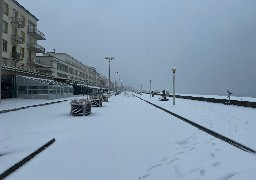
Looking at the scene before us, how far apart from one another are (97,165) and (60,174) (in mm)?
A: 962

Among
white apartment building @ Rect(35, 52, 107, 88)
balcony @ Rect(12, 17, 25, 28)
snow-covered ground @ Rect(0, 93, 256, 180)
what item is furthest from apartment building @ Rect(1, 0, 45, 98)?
snow-covered ground @ Rect(0, 93, 256, 180)

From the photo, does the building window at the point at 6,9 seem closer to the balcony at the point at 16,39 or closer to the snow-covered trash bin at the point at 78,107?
the balcony at the point at 16,39

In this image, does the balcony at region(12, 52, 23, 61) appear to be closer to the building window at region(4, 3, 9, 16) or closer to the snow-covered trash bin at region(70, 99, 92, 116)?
the building window at region(4, 3, 9, 16)

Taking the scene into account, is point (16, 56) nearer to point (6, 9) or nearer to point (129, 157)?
point (6, 9)

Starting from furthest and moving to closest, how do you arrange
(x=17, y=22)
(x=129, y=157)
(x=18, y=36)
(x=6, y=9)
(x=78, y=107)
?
(x=18, y=36) < (x=17, y=22) < (x=6, y=9) < (x=78, y=107) < (x=129, y=157)

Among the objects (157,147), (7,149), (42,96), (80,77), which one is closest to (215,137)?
(157,147)

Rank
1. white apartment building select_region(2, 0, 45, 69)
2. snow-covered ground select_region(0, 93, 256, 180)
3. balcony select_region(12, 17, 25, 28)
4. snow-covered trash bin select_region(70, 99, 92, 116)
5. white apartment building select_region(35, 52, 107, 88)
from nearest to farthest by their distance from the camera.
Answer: snow-covered ground select_region(0, 93, 256, 180), snow-covered trash bin select_region(70, 99, 92, 116), white apartment building select_region(2, 0, 45, 69), balcony select_region(12, 17, 25, 28), white apartment building select_region(35, 52, 107, 88)

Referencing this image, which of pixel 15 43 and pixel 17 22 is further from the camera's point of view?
pixel 15 43

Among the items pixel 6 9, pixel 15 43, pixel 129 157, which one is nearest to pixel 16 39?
pixel 15 43

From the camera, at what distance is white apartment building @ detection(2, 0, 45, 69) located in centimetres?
4350

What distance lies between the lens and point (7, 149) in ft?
26.6

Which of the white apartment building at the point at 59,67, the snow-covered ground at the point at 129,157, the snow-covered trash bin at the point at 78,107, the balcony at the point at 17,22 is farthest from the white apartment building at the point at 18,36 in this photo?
the snow-covered ground at the point at 129,157

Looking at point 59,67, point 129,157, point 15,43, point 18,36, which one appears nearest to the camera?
point 129,157

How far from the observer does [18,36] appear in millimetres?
46031
